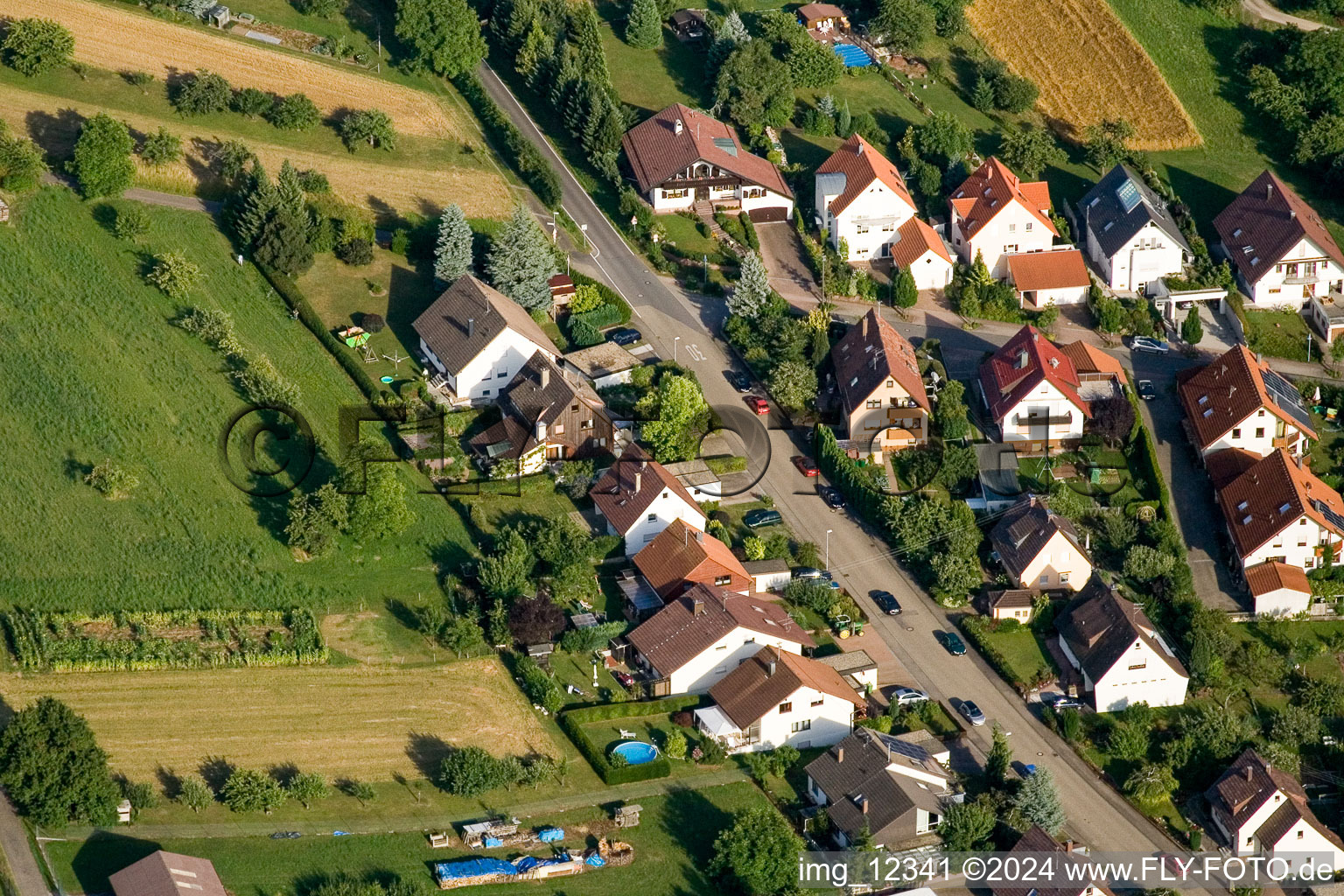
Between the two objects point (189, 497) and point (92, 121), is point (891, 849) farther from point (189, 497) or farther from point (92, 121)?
point (92, 121)

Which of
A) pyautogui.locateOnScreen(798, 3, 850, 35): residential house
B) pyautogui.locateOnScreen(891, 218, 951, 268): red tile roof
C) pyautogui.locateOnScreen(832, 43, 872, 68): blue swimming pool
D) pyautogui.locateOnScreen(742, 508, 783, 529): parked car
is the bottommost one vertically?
pyautogui.locateOnScreen(742, 508, 783, 529): parked car

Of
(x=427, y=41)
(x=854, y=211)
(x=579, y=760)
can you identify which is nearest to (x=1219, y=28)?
(x=854, y=211)

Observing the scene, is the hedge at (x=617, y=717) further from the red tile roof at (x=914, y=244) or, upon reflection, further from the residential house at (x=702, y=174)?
the residential house at (x=702, y=174)

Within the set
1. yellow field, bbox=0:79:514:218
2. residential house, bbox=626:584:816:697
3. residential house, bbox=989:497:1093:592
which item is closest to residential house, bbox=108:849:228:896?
residential house, bbox=626:584:816:697

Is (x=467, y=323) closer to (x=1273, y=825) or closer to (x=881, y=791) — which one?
(x=881, y=791)

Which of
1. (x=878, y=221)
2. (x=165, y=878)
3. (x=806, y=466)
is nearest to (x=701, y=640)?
(x=806, y=466)

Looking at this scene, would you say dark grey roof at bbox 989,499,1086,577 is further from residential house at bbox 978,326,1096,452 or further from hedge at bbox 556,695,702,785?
hedge at bbox 556,695,702,785

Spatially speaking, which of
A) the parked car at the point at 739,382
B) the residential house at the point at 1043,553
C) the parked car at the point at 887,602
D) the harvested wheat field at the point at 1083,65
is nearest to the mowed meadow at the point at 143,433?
the parked car at the point at 739,382
